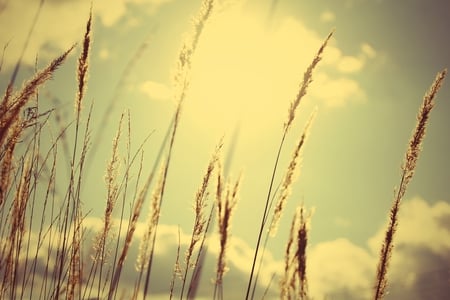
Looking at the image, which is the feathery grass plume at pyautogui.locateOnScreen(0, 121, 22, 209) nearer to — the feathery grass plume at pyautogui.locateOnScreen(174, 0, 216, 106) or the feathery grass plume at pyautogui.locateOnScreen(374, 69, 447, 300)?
the feathery grass plume at pyautogui.locateOnScreen(174, 0, 216, 106)

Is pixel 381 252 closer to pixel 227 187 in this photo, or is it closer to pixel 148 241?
pixel 227 187

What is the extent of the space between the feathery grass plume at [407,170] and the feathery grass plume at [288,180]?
0.60 m

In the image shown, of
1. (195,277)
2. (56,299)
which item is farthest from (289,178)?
(56,299)

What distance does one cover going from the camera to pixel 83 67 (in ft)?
8.04

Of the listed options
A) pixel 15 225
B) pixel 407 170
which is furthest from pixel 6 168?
pixel 407 170

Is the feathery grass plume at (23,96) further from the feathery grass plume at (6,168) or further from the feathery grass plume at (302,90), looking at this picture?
the feathery grass plume at (302,90)

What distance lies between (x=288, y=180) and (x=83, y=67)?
135cm

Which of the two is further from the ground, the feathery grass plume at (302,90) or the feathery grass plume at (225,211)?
the feathery grass plume at (302,90)

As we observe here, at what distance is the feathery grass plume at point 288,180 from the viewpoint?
2.64 m

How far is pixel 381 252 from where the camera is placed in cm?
263

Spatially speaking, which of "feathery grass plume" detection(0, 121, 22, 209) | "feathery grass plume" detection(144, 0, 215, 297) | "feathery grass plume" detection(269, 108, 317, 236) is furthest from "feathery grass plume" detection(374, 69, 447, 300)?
"feathery grass plume" detection(0, 121, 22, 209)

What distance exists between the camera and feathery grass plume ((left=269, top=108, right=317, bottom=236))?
2643 millimetres

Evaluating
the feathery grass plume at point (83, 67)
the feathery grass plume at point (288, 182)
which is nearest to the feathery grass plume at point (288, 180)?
the feathery grass plume at point (288, 182)

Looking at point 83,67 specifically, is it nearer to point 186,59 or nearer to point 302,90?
point 186,59
